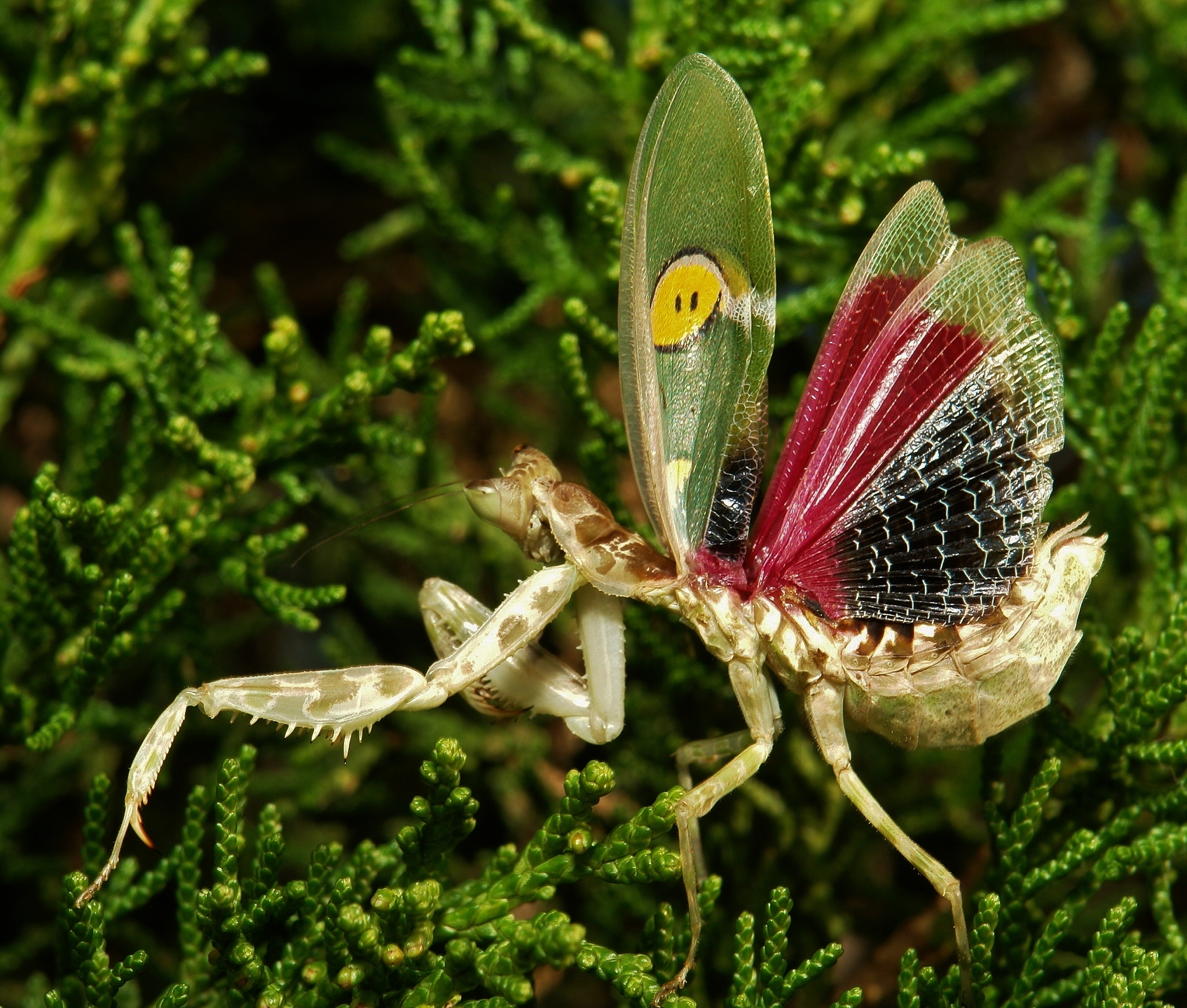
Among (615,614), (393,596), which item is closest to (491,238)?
(393,596)

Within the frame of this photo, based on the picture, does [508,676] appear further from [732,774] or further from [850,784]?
[850,784]

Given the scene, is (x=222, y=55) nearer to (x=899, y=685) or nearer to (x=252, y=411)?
(x=252, y=411)

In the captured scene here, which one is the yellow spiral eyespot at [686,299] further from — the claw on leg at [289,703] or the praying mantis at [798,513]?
the claw on leg at [289,703]

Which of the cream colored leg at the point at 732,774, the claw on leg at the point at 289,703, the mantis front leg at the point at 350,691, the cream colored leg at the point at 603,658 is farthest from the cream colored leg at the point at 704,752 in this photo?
the claw on leg at the point at 289,703

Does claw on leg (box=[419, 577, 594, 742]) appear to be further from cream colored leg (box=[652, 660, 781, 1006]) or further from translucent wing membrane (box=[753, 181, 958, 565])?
translucent wing membrane (box=[753, 181, 958, 565])

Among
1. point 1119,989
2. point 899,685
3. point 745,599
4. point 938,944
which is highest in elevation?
point 745,599

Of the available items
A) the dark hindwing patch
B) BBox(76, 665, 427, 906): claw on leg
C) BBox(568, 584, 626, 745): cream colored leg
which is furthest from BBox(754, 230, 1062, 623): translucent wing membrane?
BBox(76, 665, 427, 906): claw on leg

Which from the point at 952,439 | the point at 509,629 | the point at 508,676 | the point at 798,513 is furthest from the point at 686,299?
the point at 508,676
